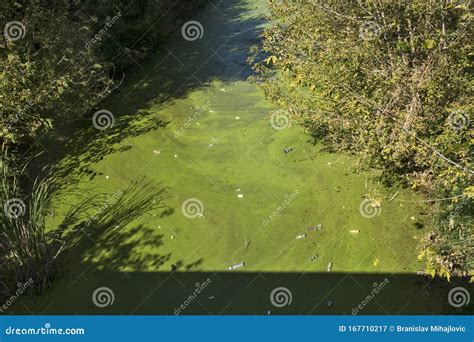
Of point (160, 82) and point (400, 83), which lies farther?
point (160, 82)

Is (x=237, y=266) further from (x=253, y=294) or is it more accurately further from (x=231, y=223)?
(x=231, y=223)

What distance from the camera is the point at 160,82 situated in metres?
8.28

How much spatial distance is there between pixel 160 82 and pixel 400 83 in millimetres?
4737

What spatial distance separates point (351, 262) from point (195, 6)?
9091 millimetres

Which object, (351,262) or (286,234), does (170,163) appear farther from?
(351,262)

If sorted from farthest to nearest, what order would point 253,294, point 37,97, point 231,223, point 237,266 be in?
point 37,97
point 231,223
point 237,266
point 253,294

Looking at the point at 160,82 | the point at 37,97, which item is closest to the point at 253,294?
the point at 37,97

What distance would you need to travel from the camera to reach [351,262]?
459 centimetres

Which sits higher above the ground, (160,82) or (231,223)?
(160,82)

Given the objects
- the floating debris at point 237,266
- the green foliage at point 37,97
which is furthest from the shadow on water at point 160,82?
the floating debris at point 237,266

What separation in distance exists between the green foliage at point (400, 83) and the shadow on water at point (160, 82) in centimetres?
280

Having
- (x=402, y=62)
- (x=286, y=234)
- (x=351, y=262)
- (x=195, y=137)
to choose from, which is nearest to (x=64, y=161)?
(x=195, y=137)

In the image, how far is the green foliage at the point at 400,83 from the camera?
427cm

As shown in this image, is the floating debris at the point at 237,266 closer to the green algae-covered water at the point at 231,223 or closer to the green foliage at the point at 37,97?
the green algae-covered water at the point at 231,223
